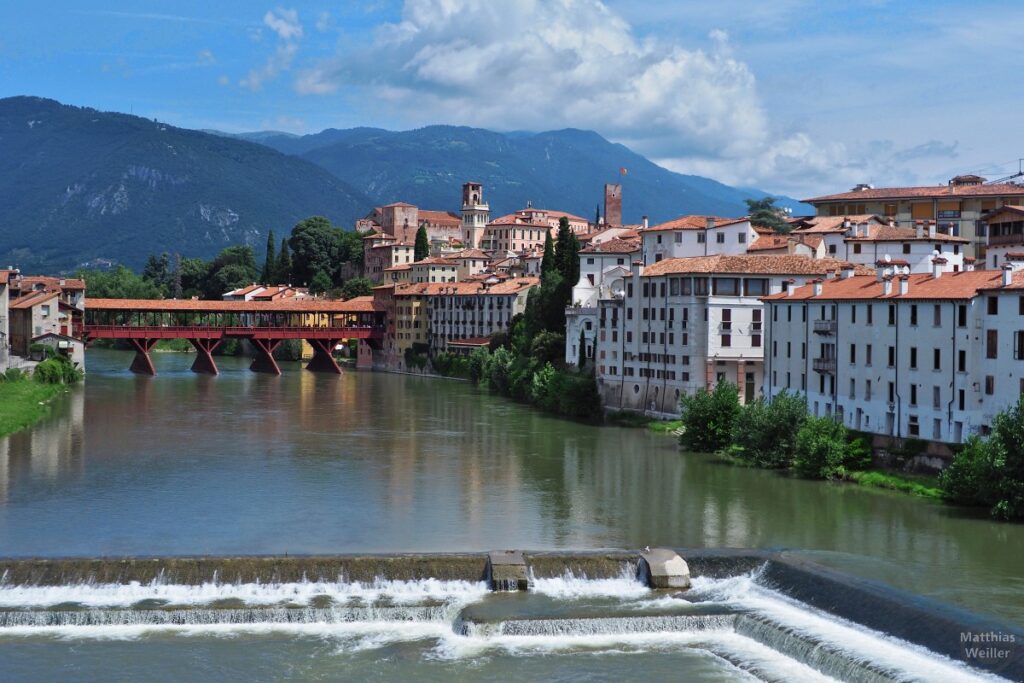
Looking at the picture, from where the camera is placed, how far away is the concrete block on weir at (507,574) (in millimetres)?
27984

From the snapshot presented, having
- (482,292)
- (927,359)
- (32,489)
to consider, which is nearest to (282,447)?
(32,489)

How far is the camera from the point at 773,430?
44562mm

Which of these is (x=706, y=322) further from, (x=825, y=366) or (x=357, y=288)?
(x=357, y=288)

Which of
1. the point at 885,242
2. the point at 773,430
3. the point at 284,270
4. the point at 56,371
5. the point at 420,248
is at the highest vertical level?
the point at 420,248

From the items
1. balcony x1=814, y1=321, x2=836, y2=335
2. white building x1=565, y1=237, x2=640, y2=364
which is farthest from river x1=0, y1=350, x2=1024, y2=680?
white building x1=565, y1=237, x2=640, y2=364

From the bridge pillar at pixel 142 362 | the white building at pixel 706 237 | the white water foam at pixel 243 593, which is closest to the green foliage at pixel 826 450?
the white water foam at pixel 243 593

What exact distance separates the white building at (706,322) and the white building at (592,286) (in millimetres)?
5088

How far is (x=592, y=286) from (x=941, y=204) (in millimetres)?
24638

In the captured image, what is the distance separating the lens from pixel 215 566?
27797mm

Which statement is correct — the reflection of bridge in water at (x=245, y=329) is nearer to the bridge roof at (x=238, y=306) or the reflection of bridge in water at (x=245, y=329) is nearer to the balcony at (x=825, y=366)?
the bridge roof at (x=238, y=306)

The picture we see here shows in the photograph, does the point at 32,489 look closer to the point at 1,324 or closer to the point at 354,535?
the point at 354,535

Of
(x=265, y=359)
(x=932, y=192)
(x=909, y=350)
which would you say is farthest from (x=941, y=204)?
(x=265, y=359)

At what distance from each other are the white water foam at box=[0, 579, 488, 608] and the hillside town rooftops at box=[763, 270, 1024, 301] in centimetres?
1941

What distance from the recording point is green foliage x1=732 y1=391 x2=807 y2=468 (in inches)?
1724
